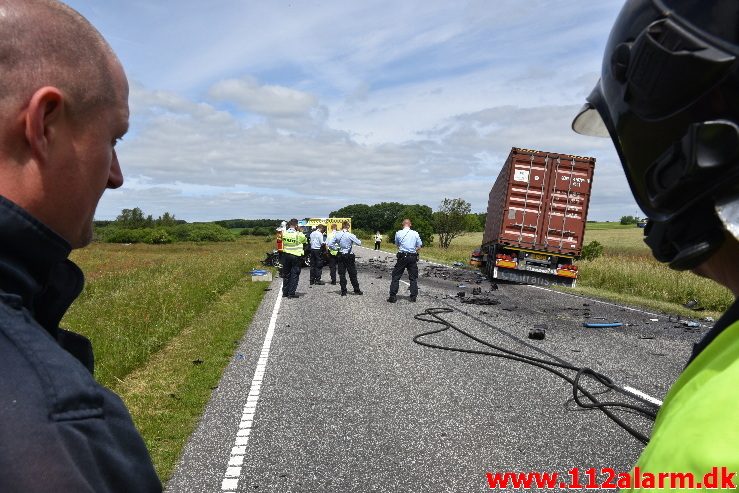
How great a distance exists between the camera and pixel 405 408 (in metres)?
5.16

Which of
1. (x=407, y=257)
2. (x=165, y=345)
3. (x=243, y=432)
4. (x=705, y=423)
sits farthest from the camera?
(x=407, y=257)

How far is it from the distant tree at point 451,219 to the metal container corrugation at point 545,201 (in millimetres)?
31933

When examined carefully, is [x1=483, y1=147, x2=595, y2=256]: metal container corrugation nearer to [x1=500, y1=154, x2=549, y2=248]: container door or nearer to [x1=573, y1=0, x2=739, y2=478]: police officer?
[x1=500, y1=154, x2=549, y2=248]: container door

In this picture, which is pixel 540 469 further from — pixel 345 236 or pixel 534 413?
pixel 345 236

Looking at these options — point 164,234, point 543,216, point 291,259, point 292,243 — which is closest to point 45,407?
point 291,259

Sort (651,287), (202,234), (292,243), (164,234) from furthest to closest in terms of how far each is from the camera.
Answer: (202,234) < (164,234) < (651,287) < (292,243)

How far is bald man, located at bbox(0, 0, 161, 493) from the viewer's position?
2.35 ft

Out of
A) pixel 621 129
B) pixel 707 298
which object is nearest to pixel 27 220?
pixel 621 129

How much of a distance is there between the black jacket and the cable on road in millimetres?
4669

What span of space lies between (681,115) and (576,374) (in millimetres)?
5763

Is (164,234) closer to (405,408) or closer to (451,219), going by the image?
(451,219)

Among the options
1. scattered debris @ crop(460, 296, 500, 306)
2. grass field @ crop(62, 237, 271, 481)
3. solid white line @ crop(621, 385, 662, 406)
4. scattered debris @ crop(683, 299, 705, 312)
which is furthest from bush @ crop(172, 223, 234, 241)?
solid white line @ crop(621, 385, 662, 406)

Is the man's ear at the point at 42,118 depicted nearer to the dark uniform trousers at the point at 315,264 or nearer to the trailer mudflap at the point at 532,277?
the dark uniform trousers at the point at 315,264

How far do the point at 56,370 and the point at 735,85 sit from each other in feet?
4.37
